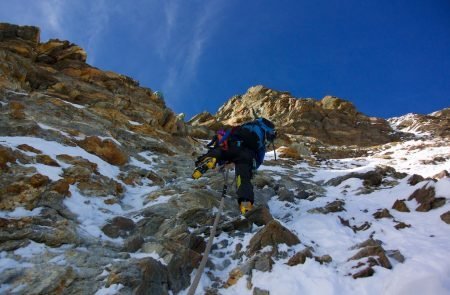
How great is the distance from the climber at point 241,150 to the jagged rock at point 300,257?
196 centimetres

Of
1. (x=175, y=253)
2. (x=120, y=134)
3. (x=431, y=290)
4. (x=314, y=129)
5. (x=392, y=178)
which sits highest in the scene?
(x=314, y=129)

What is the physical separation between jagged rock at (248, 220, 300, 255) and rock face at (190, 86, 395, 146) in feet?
117

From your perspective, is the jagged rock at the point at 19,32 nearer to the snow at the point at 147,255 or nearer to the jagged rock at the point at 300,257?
the snow at the point at 147,255

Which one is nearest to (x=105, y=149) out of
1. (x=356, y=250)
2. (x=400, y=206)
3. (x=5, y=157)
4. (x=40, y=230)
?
(x=5, y=157)

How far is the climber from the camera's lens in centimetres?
959

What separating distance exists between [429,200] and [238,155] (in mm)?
4996

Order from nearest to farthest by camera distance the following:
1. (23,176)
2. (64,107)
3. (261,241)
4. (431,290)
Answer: (431,290) → (261,241) → (23,176) → (64,107)

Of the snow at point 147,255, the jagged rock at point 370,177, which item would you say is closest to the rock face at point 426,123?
the jagged rock at point 370,177

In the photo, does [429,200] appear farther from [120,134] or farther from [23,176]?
[120,134]

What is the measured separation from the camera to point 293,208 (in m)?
11.9

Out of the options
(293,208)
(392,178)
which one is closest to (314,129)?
(392,178)

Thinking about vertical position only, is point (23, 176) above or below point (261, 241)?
Result: above

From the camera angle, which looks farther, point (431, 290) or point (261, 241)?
point (261, 241)

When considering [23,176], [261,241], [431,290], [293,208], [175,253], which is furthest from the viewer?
[293,208]
